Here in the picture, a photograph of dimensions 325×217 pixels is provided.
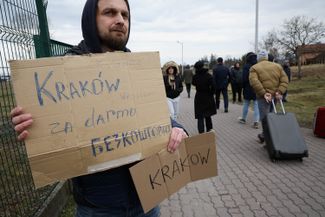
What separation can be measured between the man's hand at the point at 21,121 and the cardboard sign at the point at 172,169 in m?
0.51

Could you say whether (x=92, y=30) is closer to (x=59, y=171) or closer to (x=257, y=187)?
(x=59, y=171)

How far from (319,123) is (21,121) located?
685cm

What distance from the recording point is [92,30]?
1.55 meters

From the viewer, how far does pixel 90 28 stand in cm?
156

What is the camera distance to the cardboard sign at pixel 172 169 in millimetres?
1472

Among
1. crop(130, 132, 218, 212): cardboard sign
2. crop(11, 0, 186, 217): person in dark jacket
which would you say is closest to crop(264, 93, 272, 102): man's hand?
crop(130, 132, 218, 212): cardboard sign

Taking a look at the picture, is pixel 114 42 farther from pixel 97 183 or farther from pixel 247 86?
pixel 247 86

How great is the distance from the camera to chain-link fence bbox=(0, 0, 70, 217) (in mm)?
2686

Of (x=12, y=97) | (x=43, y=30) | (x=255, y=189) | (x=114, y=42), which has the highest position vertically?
(x=43, y=30)

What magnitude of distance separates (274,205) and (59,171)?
2969mm

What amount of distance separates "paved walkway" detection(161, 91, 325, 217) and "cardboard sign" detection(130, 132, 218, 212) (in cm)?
194

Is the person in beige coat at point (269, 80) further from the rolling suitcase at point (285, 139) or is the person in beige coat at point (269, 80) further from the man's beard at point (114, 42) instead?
the man's beard at point (114, 42)

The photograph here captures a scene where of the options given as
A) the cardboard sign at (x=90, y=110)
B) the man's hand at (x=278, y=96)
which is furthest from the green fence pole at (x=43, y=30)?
the man's hand at (x=278, y=96)

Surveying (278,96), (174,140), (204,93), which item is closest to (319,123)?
(278,96)
